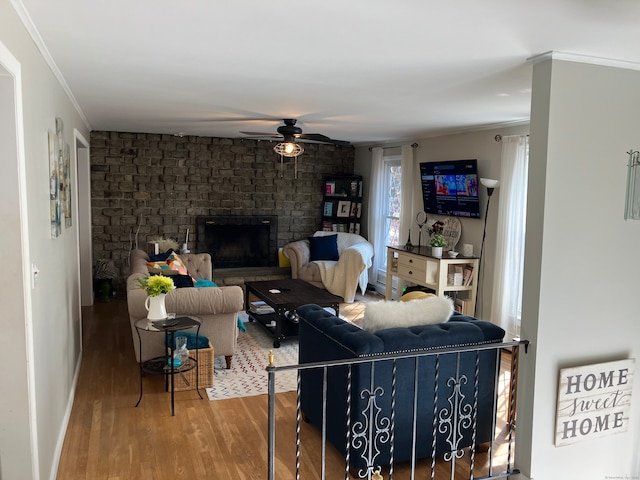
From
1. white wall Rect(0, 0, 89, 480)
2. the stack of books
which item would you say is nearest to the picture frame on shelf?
the stack of books

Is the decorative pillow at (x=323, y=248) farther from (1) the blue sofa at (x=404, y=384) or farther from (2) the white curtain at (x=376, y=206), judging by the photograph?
(1) the blue sofa at (x=404, y=384)

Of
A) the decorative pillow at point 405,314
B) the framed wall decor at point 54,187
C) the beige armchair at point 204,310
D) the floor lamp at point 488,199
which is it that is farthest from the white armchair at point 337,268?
the framed wall decor at point 54,187

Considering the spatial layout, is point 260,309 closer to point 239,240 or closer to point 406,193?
point 239,240

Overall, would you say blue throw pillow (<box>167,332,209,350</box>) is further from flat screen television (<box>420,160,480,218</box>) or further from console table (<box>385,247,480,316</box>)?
flat screen television (<box>420,160,480,218</box>)

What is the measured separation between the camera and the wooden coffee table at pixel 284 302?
5526 millimetres

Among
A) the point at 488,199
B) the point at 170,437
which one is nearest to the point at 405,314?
the point at 170,437

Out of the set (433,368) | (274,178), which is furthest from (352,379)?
(274,178)

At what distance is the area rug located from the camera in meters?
4.41

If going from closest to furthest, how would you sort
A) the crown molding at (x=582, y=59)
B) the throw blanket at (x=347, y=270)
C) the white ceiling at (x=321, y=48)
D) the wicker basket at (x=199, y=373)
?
the white ceiling at (x=321, y=48) → the crown molding at (x=582, y=59) → the wicker basket at (x=199, y=373) → the throw blanket at (x=347, y=270)

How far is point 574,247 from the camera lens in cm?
292

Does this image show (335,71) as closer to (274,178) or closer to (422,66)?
(422,66)

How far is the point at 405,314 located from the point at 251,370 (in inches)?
80.2

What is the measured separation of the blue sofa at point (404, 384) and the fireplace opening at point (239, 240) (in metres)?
5.10

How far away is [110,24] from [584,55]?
2.37m
